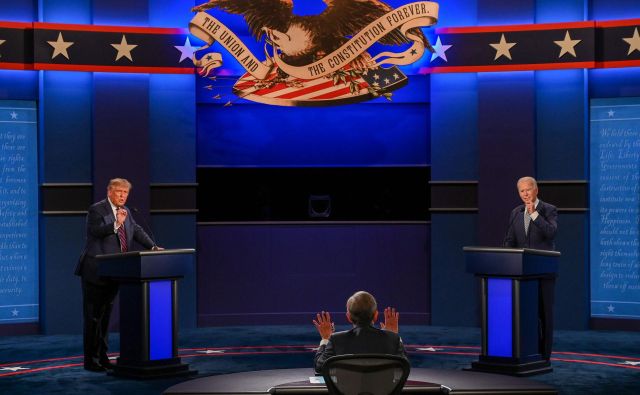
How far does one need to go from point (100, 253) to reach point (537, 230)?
343 centimetres

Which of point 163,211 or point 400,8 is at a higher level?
point 400,8

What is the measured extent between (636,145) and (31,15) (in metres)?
6.40

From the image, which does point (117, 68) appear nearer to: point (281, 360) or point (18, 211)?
point (18, 211)

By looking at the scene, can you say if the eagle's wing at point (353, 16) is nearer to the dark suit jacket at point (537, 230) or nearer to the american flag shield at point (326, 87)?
the american flag shield at point (326, 87)

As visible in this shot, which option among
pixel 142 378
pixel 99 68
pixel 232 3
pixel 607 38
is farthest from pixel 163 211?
pixel 607 38

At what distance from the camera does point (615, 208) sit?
9.77 m

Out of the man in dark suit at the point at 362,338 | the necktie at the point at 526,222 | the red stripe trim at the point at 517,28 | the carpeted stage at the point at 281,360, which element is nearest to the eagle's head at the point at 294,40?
the red stripe trim at the point at 517,28

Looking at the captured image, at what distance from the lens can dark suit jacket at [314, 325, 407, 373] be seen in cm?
407

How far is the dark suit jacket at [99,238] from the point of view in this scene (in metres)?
7.24

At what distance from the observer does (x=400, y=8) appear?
994 cm

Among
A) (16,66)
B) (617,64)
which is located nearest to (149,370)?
(16,66)

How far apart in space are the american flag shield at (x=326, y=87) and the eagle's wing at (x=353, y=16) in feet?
1.16

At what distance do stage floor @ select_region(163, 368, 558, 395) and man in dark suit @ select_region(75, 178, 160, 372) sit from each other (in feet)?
9.28

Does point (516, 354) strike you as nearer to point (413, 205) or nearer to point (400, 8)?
point (413, 205)
